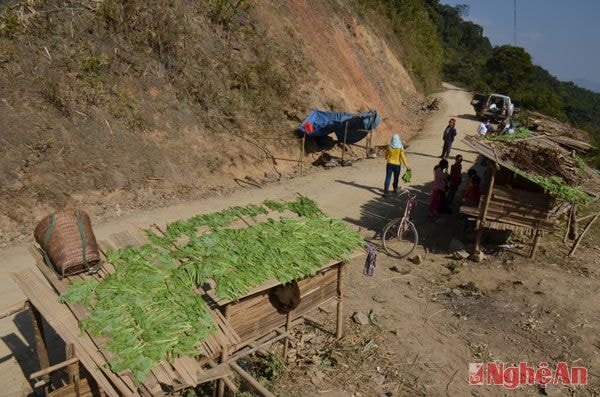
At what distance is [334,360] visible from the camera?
798 centimetres

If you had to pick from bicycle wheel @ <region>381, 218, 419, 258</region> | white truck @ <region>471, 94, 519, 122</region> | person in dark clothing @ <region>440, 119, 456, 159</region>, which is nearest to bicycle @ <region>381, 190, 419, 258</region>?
bicycle wheel @ <region>381, 218, 419, 258</region>

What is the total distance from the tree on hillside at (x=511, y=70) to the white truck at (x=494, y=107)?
2655 cm

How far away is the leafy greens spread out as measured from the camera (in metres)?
4.87

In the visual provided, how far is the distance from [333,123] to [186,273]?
12.4 meters

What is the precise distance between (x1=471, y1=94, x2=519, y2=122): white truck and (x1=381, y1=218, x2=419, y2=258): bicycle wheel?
1770cm

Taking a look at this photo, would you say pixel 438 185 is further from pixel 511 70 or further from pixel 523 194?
pixel 511 70

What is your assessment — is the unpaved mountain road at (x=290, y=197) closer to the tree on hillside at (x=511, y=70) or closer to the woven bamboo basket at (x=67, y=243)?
the woven bamboo basket at (x=67, y=243)

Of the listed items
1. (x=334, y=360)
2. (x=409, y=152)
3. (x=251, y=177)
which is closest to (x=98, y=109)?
(x=251, y=177)

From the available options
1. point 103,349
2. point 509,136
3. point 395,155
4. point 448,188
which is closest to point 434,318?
point 448,188

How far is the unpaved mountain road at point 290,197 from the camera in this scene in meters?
7.11

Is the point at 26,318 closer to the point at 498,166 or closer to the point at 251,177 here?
the point at 251,177

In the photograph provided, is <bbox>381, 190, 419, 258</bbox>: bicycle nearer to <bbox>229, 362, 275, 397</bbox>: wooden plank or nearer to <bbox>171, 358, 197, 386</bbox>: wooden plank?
<bbox>229, 362, 275, 397</bbox>: wooden plank

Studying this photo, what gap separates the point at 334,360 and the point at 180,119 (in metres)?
10.3

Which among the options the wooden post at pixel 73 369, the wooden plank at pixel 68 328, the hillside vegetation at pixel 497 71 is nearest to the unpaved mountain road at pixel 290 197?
the wooden plank at pixel 68 328
